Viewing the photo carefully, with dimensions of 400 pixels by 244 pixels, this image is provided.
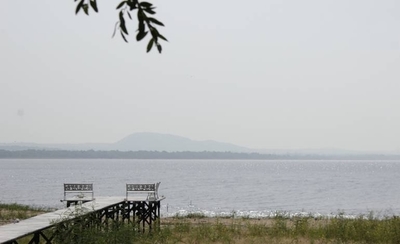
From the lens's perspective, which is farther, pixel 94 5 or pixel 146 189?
pixel 146 189

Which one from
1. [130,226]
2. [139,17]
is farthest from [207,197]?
[139,17]

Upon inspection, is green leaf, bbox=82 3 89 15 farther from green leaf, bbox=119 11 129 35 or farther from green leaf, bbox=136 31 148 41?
green leaf, bbox=136 31 148 41

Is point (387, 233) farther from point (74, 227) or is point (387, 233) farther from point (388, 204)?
point (388, 204)

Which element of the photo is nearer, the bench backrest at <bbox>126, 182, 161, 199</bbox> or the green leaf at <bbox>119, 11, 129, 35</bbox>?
the green leaf at <bbox>119, 11, 129, 35</bbox>

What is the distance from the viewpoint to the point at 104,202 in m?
25.2

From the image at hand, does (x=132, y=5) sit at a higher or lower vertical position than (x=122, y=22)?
higher

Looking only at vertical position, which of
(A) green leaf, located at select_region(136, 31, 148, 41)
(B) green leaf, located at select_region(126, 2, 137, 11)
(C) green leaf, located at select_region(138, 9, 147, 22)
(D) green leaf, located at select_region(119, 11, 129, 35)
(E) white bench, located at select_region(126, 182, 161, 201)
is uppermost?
(B) green leaf, located at select_region(126, 2, 137, 11)

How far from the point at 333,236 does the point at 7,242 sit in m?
12.4

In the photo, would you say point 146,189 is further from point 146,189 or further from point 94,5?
point 94,5

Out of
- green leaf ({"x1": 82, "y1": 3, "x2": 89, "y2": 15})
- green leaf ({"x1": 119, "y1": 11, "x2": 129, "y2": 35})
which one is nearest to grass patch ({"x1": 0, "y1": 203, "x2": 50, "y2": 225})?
green leaf ({"x1": 82, "y1": 3, "x2": 89, "y2": 15})

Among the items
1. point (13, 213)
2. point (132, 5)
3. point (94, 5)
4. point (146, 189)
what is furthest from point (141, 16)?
point (13, 213)

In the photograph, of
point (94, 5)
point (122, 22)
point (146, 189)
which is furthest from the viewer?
point (146, 189)

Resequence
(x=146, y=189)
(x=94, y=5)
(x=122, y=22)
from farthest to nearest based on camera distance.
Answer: (x=146, y=189)
(x=94, y=5)
(x=122, y=22)

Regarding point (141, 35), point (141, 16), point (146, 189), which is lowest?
point (146, 189)
